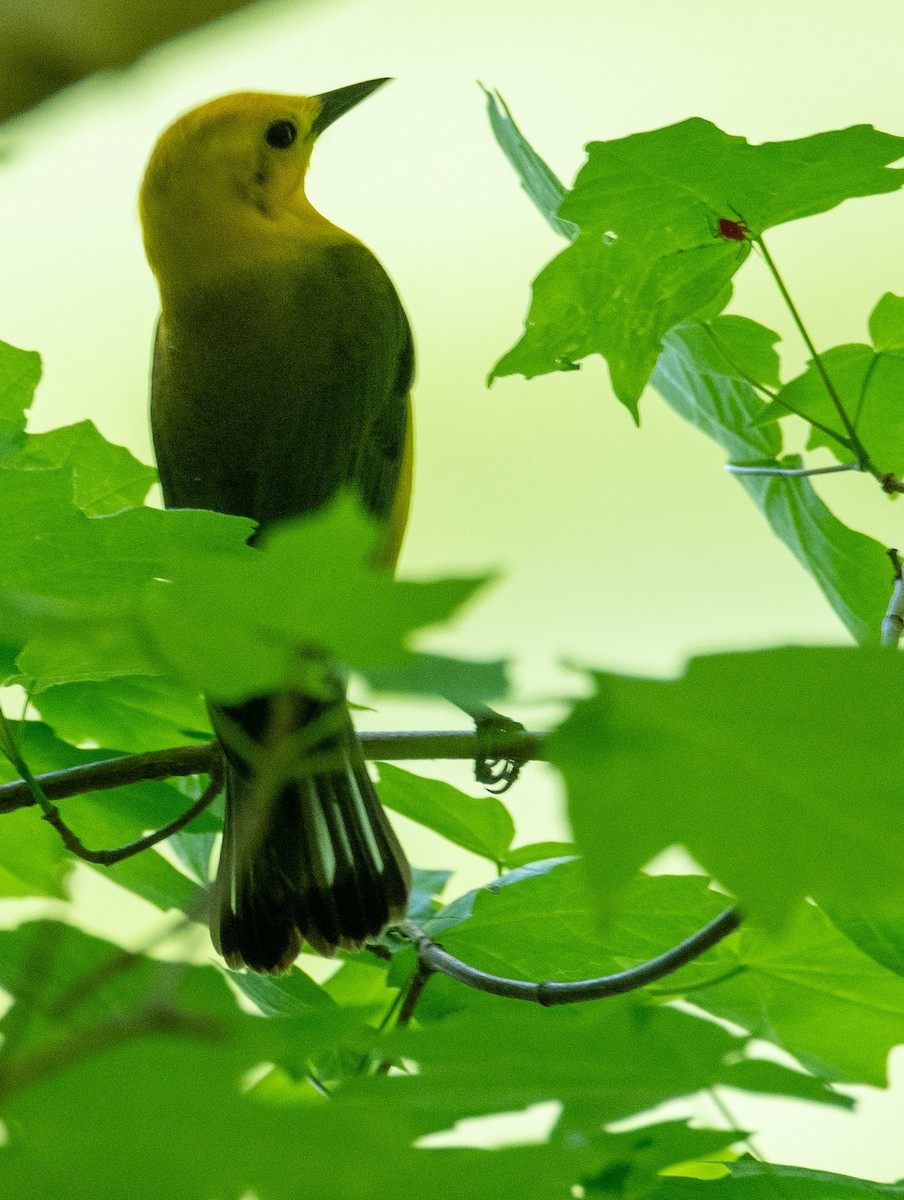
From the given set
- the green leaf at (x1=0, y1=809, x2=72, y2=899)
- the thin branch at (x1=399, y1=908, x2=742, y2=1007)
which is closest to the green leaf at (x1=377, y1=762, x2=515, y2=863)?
the thin branch at (x1=399, y1=908, x2=742, y2=1007)

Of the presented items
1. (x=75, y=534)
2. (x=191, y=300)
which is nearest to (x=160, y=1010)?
(x=75, y=534)

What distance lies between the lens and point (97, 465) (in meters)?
0.92

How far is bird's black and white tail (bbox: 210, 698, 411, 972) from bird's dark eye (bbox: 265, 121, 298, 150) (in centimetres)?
76

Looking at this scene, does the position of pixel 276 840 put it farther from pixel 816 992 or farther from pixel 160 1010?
pixel 160 1010

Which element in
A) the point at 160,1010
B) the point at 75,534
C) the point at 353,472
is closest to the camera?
the point at 160,1010

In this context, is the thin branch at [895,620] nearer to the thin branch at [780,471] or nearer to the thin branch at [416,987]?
the thin branch at [780,471]

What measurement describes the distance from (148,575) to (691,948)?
284 millimetres

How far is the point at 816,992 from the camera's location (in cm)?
78

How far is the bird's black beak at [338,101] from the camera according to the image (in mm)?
1697

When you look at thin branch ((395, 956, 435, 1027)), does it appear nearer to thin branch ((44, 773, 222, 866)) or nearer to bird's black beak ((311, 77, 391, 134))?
thin branch ((44, 773, 222, 866))

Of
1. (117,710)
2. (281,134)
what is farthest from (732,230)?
(281,134)

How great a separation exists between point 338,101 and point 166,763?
112cm

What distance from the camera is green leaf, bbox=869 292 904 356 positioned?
864mm

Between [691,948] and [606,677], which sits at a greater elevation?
[606,677]
